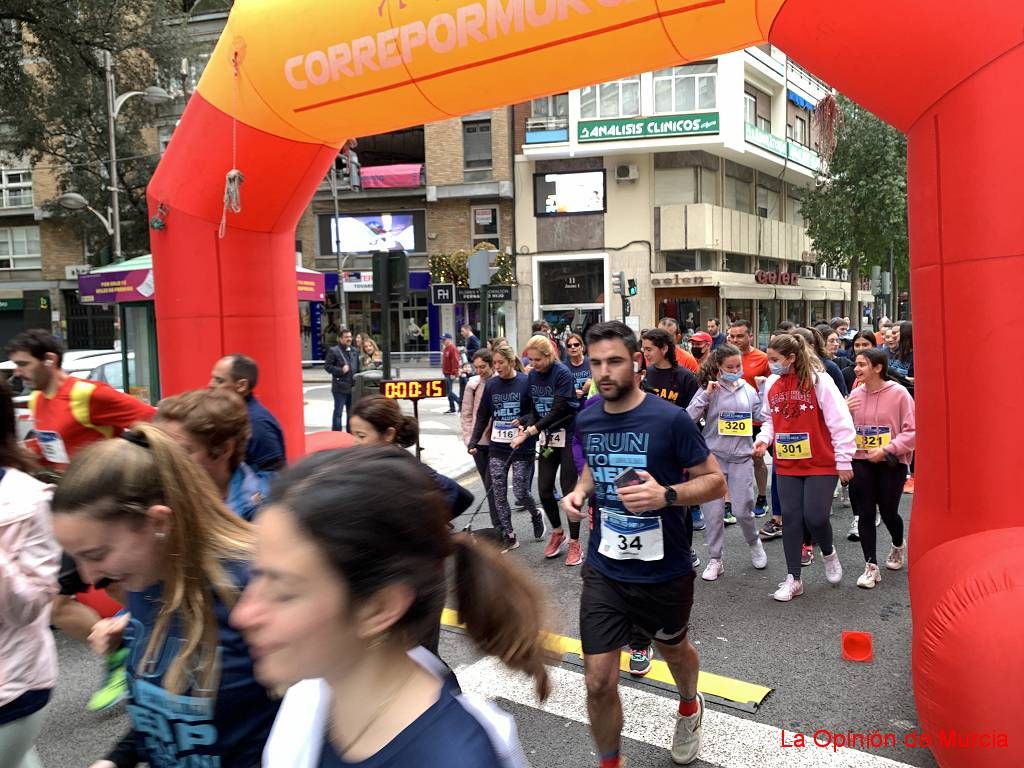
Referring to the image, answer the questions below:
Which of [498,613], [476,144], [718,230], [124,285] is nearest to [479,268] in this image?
[124,285]

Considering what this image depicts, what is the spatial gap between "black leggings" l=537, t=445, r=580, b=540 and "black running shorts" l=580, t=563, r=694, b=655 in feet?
11.1

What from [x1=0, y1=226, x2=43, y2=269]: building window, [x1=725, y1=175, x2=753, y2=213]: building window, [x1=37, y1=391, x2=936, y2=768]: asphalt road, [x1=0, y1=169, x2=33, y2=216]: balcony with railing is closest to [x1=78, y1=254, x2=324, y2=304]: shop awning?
[x1=37, y1=391, x2=936, y2=768]: asphalt road

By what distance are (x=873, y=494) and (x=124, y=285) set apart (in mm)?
8425

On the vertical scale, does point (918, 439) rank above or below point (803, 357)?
below

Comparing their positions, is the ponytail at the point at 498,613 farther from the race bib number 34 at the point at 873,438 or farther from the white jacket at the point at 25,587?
the race bib number 34 at the point at 873,438

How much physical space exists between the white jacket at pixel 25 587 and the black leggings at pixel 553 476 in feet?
14.9

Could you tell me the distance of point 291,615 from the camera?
107cm

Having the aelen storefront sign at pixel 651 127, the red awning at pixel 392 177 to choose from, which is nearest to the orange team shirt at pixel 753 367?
the aelen storefront sign at pixel 651 127

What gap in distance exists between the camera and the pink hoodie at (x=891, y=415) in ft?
18.0

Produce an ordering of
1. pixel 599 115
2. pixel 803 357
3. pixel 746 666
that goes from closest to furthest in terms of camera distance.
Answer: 1. pixel 746 666
2. pixel 803 357
3. pixel 599 115

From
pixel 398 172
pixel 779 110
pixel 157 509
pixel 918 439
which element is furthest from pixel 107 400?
pixel 779 110

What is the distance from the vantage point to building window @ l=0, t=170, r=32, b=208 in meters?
35.3

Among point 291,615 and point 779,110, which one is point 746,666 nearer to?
point 291,615

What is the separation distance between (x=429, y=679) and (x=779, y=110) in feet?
119
